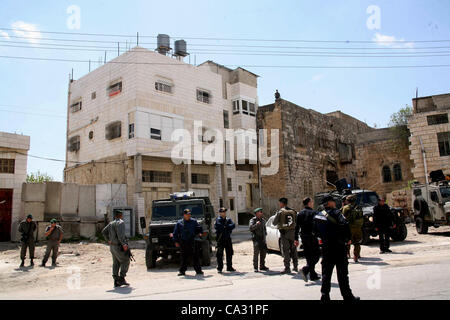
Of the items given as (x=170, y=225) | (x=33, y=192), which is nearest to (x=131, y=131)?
(x=33, y=192)

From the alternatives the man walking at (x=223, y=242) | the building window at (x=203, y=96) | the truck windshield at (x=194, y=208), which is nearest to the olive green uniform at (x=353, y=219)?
the man walking at (x=223, y=242)

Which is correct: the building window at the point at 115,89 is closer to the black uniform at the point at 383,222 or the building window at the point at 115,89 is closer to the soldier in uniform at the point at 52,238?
the soldier in uniform at the point at 52,238

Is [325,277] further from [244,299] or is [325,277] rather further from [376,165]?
[376,165]

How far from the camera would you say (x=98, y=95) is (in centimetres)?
2431

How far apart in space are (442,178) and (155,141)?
15.6m

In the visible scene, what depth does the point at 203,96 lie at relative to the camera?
26.0m

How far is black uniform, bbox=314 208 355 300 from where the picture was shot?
5129 millimetres

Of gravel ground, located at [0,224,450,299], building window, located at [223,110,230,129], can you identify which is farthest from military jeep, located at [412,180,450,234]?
building window, located at [223,110,230,129]

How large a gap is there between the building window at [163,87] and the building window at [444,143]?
62.3ft

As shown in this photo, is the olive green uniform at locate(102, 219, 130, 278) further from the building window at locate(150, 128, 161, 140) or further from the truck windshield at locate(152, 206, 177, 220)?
the building window at locate(150, 128, 161, 140)

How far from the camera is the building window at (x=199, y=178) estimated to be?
967 inches

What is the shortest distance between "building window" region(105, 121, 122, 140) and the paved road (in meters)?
15.3

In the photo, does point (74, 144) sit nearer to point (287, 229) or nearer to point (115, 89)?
point (115, 89)
